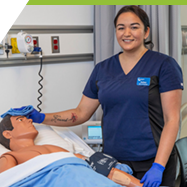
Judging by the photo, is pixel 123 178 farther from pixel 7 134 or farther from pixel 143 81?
pixel 7 134

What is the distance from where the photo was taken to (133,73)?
5.04ft

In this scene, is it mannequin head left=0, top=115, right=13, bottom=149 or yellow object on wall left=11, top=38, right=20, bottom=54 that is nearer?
mannequin head left=0, top=115, right=13, bottom=149

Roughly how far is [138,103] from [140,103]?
1cm

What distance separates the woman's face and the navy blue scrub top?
10 cm

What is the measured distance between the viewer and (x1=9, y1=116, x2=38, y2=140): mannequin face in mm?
1652

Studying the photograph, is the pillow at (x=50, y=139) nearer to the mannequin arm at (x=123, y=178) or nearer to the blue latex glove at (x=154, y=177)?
the mannequin arm at (x=123, y=178)

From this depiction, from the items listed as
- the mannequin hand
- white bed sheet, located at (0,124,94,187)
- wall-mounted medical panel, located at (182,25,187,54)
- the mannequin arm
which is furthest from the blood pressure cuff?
wall-mounted medical panel, located at (182,25,187,54)

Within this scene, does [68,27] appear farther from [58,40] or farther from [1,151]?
[1,151]

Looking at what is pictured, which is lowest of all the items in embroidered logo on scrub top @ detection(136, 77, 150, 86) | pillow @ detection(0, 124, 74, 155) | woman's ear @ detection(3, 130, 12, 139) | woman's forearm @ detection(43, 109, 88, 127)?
pillow @ detection(0, 124, 74, 155)

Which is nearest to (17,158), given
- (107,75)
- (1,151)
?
(1,151)

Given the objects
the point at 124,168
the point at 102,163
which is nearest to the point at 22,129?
the point at 102,163

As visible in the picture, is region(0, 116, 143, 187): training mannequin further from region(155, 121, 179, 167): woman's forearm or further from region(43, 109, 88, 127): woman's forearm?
region(155, 121, 179, 167): woman's forearm

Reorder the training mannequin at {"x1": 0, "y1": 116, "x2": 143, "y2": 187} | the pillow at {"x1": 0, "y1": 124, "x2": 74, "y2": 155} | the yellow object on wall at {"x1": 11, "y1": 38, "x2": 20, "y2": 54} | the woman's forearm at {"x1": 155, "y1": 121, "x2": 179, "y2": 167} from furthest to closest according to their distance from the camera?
the yellow object on wall at {"x1": 11, "y1": 38, "x2": 20, "y2": 54}, the pillow at {"x1": 0, "y1": 124, "x2": 74, "y2": 155}, the training mannequin at {"x1": 0, "y1": 116, "x2": 143, "y2": 187}, the woman's forearm at {"x1": 155, "y1": 121, "x2": 179, "y2": 167}

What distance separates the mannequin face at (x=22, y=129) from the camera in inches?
65.1
